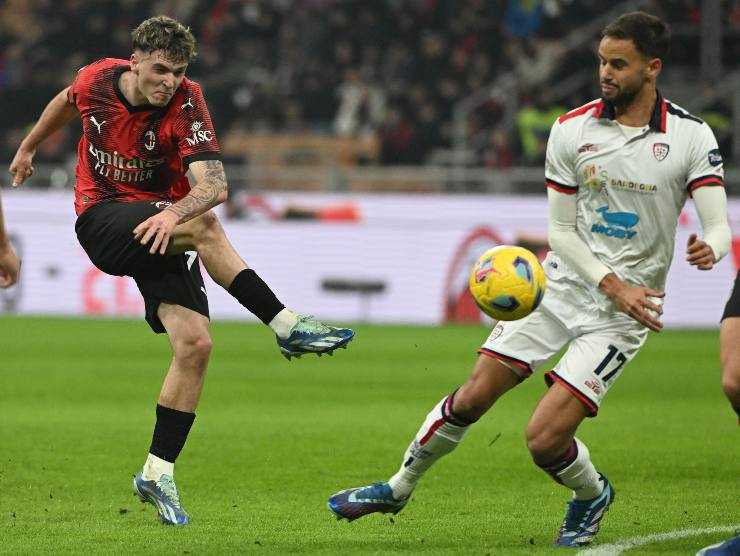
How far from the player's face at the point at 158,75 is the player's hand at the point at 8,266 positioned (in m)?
1.12

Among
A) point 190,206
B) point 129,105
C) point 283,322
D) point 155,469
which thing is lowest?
point 155,469

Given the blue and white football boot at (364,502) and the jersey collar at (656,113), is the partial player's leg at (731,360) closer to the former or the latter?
the jersey collar at (656,113)

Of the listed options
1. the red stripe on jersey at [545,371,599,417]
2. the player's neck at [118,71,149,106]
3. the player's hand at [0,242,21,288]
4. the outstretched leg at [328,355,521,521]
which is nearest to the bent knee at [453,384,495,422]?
the outstretched leg at [328,355,521,521]

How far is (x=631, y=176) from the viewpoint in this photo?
615cm

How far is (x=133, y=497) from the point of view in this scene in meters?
7.52

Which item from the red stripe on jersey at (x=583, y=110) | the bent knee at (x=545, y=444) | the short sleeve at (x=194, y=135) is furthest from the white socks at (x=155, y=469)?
the red stripe on jersey at (x=583, y=110)

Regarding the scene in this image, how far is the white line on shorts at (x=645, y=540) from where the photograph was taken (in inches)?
237

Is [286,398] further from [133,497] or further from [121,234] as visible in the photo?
[121,234]

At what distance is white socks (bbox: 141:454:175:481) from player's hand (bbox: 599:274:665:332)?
7.50 feet

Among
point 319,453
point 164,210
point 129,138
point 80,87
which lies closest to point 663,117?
point 164,210

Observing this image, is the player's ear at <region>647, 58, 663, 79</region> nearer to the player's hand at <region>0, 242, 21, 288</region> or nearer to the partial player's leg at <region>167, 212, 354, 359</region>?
the partial player's leg at <region>167, 212, 354, 359</region>

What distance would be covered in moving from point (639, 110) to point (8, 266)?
127 inches

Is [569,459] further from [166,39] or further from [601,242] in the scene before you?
[166,39]

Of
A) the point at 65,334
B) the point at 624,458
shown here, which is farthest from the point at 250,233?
the point at 624,458
